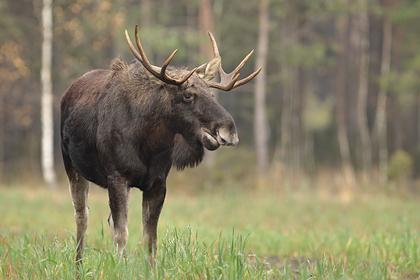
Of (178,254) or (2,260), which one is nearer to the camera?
(178,254)

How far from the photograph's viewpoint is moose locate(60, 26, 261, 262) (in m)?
7.10

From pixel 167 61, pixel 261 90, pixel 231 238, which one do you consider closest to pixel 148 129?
pixel 167 61

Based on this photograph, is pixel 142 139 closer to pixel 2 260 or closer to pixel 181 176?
pixel 2 260

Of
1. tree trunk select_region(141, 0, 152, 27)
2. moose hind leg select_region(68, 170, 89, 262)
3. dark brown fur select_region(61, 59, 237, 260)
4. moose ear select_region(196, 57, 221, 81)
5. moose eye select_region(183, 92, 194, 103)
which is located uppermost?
tree trunk select_region(141, 0, 152, 27)

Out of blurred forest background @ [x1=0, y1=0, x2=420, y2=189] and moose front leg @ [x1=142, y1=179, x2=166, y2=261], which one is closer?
moose front leg @ [x1=142, y1=179, x2=166, y2=261]

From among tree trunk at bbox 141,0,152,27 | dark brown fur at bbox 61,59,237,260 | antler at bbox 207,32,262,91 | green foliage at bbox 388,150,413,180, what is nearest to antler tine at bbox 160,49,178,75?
dark brown fur at bbox 61,59,237,260

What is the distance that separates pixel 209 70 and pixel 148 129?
84cm

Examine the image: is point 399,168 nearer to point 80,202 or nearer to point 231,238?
point 231,238

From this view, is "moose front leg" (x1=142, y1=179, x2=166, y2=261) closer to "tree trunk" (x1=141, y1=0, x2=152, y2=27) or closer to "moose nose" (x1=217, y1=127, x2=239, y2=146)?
"moose nose" (x1=217, y1=127, x2=239, y2=146)

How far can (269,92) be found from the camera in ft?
136

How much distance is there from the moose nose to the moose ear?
0.94m

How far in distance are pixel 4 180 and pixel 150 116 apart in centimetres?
2156

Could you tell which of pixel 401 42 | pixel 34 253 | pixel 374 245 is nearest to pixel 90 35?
pixel 401 42

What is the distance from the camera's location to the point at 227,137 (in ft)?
21.7
